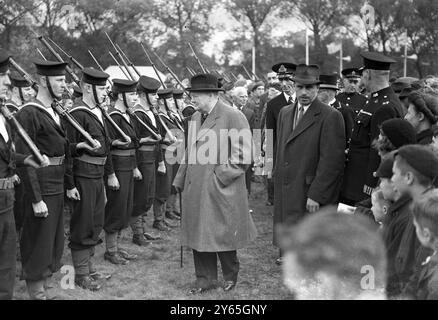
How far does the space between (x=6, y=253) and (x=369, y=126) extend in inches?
141

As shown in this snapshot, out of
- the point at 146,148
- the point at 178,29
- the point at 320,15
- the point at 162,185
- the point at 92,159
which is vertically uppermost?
the point at 320,15

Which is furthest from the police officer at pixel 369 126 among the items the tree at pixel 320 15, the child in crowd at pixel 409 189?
the tree at pixel 320 15

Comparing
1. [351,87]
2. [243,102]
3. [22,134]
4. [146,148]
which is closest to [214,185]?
[22,134]

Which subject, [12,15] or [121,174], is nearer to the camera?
[121,174]

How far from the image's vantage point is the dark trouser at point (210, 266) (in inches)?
232

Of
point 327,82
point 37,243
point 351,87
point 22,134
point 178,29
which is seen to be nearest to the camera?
point 22,134

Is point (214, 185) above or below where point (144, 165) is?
above

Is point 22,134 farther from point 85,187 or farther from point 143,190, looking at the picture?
point 143,190

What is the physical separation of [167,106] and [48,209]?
4718 mm

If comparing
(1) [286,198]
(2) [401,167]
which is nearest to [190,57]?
(1) [286,198]

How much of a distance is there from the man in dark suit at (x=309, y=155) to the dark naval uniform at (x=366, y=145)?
0.49 feet

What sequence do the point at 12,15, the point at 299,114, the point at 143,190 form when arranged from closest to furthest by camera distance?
the point at 299,114 → the point at 143,190 → the point at 12,15

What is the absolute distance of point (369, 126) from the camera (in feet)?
19.1

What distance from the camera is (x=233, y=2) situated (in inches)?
1713
